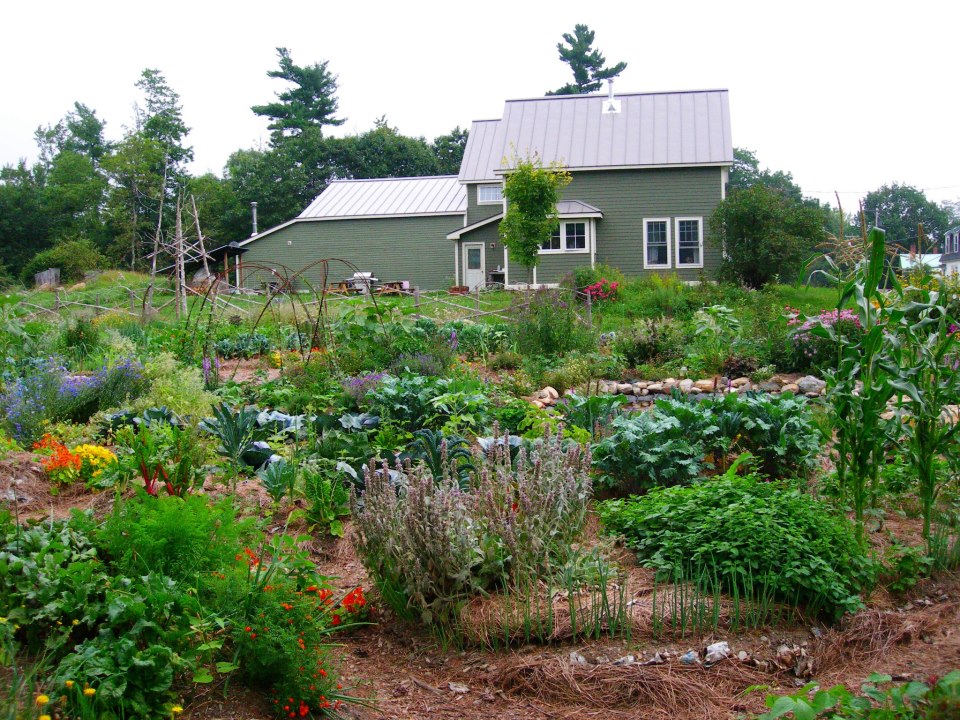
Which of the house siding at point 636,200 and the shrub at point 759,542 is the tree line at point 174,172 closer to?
the house siding at point 636,200

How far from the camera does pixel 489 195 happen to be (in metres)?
27.8

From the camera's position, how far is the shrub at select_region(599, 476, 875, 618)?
11.5 feet

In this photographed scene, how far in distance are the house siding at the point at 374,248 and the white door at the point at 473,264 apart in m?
1.62

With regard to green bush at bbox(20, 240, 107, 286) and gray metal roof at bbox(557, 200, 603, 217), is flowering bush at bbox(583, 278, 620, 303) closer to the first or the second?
gray metal roof at bbox(557, 200, 603, 217)

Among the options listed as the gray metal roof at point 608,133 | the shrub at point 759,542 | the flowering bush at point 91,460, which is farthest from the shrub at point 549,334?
the gray metal roof at point 608,133

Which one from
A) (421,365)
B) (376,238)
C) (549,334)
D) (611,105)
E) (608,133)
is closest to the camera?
(421,365)

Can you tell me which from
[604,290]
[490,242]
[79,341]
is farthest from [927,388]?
[490,242]

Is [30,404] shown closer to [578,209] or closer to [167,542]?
[167,542]

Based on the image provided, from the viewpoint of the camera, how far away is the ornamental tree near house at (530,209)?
22.5m

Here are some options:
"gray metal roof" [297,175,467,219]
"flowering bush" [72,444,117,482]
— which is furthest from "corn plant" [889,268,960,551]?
"gray metal roof" [297,175,467,219]

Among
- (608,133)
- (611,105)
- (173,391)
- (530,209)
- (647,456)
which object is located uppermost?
(611,105)

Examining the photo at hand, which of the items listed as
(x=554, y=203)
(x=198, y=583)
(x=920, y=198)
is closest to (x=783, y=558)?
(x=198, y=583)

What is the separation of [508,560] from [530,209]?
1982cm

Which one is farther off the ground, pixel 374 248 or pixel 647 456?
pixel 374 248
